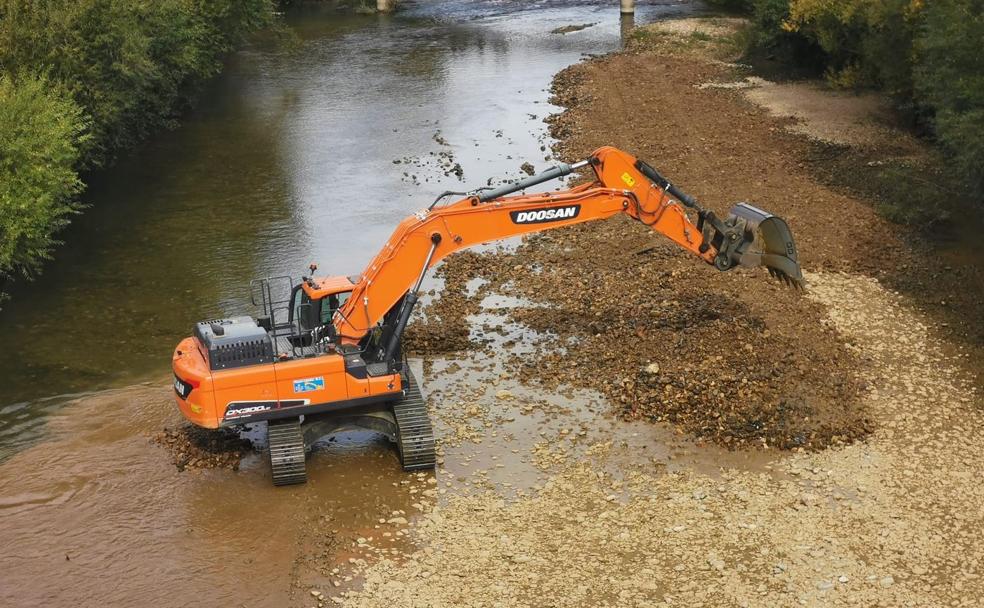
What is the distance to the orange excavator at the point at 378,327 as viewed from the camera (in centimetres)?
1639

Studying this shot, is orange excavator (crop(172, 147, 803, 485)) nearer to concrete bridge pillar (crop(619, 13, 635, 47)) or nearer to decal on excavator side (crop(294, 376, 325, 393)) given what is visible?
decal on excavator side (crop(294, 376, 325, 393))

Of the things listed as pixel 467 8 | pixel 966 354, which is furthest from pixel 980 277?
pixel 467 8

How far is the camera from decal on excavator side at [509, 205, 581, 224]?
17688mm

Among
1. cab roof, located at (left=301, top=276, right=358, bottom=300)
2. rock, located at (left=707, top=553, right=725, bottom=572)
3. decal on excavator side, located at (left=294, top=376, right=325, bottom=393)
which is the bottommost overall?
rock, located at (left=707, top=553, right=725, bottom=572)

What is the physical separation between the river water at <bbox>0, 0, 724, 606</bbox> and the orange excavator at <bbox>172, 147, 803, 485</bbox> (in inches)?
35.7

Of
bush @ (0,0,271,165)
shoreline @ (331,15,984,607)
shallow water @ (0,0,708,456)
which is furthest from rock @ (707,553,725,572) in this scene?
bush @ (0,0,271,165)

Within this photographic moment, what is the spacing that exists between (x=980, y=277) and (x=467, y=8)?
52277mm

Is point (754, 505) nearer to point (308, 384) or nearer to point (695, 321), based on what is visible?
point (695, 321)

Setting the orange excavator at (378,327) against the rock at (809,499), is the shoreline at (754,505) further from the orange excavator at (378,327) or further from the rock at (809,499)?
the orange excavator at (378,327)

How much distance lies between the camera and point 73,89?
2880cm

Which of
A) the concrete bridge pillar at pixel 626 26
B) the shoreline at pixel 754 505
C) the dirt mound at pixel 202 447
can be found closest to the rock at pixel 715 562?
the shoreline at pixel 754 505

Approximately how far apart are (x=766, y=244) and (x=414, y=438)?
6912 millimetres

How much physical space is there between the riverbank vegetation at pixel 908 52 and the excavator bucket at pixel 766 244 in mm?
7907

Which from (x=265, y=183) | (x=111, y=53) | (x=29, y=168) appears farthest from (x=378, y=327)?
(x=265, y=183)
